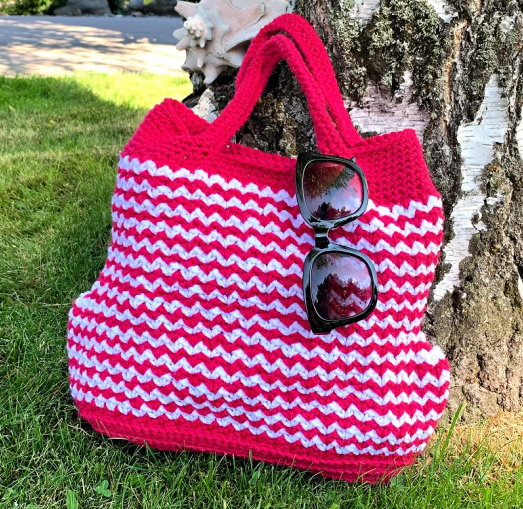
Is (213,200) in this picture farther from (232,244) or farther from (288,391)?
(288,391)

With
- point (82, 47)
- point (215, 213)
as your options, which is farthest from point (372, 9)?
point (82, 47)

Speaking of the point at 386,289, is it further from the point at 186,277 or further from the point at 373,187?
the point at 186,277

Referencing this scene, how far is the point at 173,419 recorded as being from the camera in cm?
100

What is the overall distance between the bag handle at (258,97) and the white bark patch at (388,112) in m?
0.12

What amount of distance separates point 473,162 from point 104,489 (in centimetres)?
94

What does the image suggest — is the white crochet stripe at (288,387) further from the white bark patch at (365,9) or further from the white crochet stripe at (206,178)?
A: the white bark patch at (365,9)

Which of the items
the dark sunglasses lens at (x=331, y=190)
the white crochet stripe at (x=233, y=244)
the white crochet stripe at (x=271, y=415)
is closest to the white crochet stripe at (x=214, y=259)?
the white crochet stripe at (x=233, y=244)

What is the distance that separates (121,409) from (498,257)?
0.83 metres

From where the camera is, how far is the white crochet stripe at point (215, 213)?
0.92 meters

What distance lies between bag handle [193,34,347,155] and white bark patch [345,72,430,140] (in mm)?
123

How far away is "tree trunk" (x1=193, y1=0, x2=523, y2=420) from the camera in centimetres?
102

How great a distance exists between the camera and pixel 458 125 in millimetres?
1063

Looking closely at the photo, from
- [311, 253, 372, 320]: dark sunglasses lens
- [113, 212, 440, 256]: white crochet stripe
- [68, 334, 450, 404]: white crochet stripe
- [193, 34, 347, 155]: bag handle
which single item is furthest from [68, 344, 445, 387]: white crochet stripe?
[193, 34, 347, 155]: bag handle

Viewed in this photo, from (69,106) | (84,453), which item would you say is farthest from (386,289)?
(69,106)
